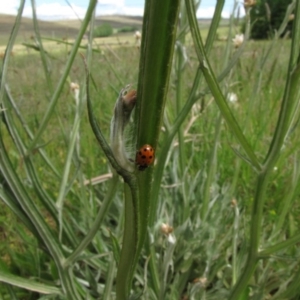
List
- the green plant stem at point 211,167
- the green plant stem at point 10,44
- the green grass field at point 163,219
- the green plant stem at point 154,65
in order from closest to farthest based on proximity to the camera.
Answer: the green plant stem at point 154,65 < the green plant stem at point 10,44 < the green grass field at point 163,219 < the green plant stem at point 211,167

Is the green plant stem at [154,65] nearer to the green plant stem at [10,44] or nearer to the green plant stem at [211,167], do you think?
the green plant stem at [10,44]

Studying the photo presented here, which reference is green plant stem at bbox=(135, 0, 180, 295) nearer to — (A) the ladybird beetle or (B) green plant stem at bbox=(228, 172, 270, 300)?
(A) the ladybird beetle

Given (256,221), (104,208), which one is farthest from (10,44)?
(256,221)

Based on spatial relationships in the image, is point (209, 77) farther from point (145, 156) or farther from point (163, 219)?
point (163, 219)

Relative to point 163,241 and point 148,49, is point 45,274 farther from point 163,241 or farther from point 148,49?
point 148,49

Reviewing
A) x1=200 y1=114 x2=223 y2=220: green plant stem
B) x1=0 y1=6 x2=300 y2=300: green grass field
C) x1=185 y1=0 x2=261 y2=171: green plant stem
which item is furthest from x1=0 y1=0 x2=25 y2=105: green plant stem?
x1=200 y1=114 x2=223 y2=220: green plant stem

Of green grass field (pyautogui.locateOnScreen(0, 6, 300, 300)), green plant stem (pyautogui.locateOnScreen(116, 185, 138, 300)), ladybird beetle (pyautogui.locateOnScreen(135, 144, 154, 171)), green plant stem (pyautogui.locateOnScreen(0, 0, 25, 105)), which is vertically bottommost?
green grass field (pyautogui.locateOnScreen(0, 6, 300, 300))

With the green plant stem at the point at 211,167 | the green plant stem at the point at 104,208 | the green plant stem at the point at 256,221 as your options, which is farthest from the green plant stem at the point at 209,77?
the green plant stem at the point at 211,167

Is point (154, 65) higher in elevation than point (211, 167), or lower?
higher
